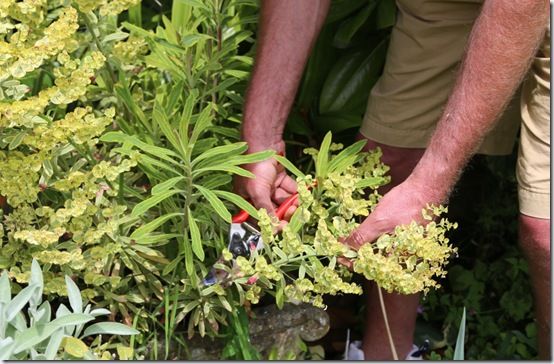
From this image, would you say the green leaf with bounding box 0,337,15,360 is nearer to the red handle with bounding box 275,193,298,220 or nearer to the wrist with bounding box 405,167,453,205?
the red handle with bounding box 275,193,298,220

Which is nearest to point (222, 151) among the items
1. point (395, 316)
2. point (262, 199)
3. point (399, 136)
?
point (262, 199)

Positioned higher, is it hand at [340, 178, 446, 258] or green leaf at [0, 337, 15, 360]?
hand at [340, 178, 446, 258]

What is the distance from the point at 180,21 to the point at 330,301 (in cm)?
111

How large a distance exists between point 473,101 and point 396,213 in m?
0.32

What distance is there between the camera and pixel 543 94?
260cm

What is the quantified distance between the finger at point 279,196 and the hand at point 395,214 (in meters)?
0.30

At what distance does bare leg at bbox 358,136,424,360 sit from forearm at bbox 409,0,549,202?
598 millimetres

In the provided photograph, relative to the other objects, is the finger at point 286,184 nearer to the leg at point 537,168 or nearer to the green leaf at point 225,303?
the green leaf at point 225,303

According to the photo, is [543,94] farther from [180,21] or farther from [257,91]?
[180,21]

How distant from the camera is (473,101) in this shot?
2326 mm

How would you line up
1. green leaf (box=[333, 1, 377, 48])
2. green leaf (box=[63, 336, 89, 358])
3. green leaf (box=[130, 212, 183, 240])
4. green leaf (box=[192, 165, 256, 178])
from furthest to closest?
green leaf (box=[333, 1, 377, 48]) < green leaf (box=[130, 212, 183, 240]) < green leaf (box=[192, 165, 256, 178]) < green leaf (box=[63, 336, 89, 358])

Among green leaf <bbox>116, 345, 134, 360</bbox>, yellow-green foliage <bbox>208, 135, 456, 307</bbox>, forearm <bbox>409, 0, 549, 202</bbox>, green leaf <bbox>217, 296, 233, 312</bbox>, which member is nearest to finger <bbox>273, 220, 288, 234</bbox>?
yellow-green foliage <bbox>208, 135, 456, 307</bbox>

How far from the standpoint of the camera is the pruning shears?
8.24ft

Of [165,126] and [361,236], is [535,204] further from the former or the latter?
[165,126]
